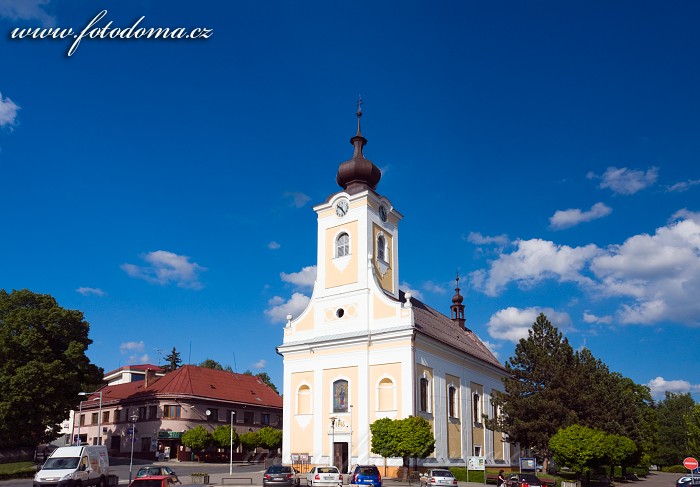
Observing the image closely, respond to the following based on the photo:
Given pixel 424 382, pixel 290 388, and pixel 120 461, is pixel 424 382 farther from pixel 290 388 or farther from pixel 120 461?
pixel 120 461

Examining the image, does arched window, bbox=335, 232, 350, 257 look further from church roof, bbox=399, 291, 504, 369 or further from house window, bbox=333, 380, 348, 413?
house window, bbox=333, 380, 348, 413

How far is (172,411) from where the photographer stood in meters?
58.7

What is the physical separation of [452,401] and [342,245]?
13543 millimetres

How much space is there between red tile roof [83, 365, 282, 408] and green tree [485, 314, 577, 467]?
30051mm

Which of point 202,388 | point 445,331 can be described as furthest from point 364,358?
point 202,388

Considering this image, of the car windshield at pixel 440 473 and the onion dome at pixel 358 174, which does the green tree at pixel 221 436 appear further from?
the car windshield at pixel 440 473

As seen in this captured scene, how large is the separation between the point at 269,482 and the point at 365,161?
1018 inches

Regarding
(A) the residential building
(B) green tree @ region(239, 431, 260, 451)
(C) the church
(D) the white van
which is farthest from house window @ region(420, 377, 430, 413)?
(A) the residential building

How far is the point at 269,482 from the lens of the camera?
29188 mm

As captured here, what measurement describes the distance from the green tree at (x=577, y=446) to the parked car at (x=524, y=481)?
604cm

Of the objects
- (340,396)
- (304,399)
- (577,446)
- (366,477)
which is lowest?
(366,477)

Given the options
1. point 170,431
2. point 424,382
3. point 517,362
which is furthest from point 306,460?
point 170,431

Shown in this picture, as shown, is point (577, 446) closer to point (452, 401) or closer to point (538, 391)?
point (538, 391)

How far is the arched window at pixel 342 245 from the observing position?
45.8 metres
